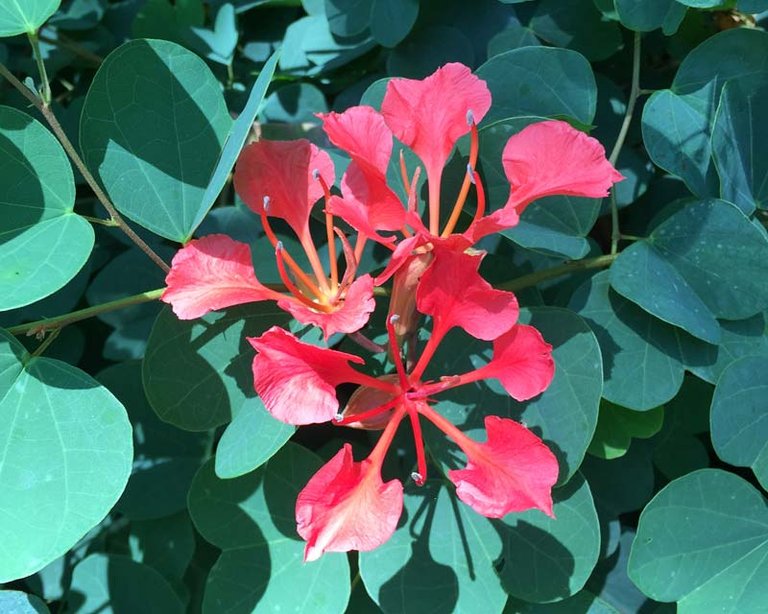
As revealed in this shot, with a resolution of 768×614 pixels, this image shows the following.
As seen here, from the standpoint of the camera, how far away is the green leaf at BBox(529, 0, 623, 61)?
1181 mm

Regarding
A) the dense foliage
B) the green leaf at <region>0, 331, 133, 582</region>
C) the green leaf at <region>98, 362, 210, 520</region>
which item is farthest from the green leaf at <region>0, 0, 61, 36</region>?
the green leaf at <region>98, 362, 210, 520</region>

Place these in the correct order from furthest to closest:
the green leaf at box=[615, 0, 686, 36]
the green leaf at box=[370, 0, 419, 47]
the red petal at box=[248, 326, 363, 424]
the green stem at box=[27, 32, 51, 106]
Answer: the green leaf at box=[370, 0, 419, 47], the green leaf at box=[615, 0, 686, 36], the green stem at box=[27, 32, 51, 106], the red petal at box=[248, 326, 363, 424]

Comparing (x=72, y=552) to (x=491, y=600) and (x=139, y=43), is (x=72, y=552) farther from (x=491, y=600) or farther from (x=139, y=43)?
(x=139, y=43)

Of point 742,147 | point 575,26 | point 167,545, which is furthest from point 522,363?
point 167,545

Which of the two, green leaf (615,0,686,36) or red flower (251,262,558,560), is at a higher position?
green leaf (615,0,686,36)

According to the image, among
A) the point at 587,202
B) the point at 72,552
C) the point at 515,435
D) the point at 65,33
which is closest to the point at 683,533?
the point at 515,435

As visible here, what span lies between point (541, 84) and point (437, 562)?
616mm

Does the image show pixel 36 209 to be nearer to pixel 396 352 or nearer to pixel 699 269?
pixel 396 352

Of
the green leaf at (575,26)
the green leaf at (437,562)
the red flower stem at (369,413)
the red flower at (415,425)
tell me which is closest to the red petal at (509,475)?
the red flower at (415,425)

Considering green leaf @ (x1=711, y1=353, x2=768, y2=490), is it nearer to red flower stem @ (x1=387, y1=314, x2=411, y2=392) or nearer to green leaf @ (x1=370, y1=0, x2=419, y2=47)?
red flower stem @ (x1=387, y1=314, x2=411, y2=392)

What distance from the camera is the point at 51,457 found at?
0.92m

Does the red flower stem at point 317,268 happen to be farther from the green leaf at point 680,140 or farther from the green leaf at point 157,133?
the green leaf at point 680,140

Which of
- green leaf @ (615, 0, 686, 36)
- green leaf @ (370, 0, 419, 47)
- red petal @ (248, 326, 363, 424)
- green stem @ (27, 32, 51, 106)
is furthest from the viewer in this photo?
green leaf @ (370, 0, 419, 47)

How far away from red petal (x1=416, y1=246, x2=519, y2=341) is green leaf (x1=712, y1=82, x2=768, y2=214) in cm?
38
